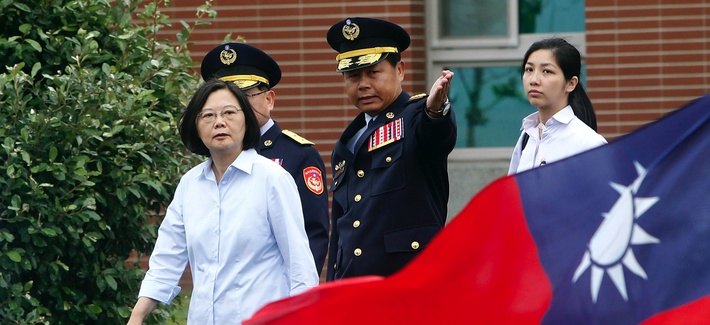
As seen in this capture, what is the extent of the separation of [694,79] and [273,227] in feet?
19.3

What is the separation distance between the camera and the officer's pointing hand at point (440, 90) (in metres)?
5.18

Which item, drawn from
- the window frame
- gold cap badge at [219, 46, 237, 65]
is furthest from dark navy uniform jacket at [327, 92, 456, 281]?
the window frame

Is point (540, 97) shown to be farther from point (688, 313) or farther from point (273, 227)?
point (688, 313)

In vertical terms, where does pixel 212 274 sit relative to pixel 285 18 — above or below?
below

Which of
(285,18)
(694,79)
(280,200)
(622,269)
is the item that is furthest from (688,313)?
(285,18)

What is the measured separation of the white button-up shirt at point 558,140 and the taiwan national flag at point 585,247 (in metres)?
1.42

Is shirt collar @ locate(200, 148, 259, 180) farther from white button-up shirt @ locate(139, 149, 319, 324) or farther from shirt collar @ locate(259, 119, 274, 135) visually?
shirt collar @ locate(259, 119, 274, 135)

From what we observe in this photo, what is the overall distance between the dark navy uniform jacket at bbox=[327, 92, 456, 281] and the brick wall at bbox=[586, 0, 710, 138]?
484 centimetres

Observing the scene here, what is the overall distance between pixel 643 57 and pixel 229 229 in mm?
5892

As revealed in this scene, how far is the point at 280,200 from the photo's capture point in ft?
17.0

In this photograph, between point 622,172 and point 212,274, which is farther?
point 212,274

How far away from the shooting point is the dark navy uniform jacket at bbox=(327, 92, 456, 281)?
5699mm

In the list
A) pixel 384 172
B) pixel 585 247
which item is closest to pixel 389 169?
pixel 384 172

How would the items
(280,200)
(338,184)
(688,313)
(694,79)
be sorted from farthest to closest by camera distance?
(694,79) → (338,184) → (280,200) → (688,313)
